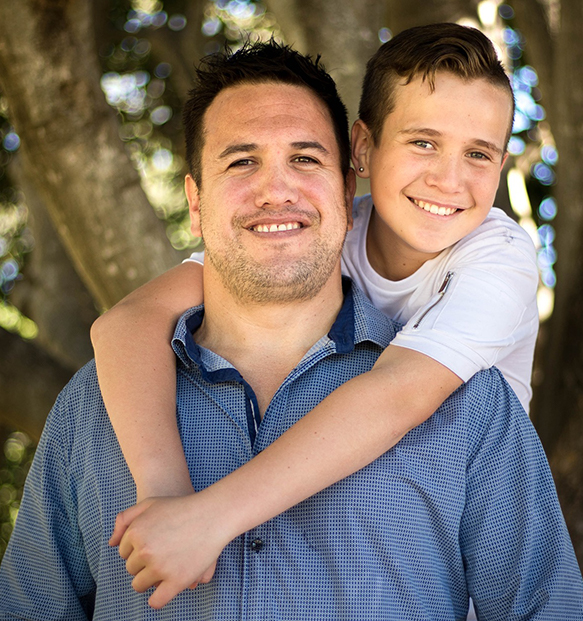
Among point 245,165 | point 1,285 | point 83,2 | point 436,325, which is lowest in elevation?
point 1,285

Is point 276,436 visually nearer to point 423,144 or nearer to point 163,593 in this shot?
point 163,593

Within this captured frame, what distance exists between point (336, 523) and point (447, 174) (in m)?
1.21

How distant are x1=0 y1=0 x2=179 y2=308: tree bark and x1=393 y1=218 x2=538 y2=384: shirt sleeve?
1978mm

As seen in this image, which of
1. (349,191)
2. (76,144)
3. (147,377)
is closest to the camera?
(147,377)

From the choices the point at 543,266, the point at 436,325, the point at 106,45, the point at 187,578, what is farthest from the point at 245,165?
the point at 106,45

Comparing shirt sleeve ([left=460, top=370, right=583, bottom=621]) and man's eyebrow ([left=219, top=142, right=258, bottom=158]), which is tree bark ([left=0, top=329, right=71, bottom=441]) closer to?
man's eyebrow ([left=219, top=142, right=258, bottom=158])

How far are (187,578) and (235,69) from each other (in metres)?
1.72

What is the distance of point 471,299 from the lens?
2.35 meters

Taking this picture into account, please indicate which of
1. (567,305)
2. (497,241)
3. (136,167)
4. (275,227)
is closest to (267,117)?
(275,227)

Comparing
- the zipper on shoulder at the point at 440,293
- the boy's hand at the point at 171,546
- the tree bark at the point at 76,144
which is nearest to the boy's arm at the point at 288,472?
the boy's hand at the point at 171,546

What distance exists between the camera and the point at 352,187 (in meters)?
2.79

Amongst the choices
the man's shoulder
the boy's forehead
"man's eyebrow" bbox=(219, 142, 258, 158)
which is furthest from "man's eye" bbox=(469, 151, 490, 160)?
"man's eyebrow" bbox=(219, 142, 258, 158)

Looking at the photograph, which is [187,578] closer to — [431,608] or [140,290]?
[431,608]

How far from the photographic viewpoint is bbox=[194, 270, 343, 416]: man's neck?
2525 millimetres
